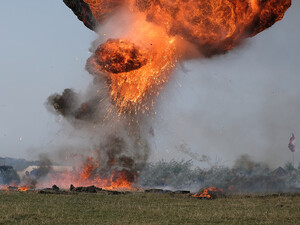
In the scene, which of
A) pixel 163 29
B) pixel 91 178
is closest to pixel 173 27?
pixel 163 29

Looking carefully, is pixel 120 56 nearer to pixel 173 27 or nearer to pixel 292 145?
pixel 173 27

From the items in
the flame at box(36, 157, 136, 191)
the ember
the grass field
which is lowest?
the grass field

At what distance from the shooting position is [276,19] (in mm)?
34281

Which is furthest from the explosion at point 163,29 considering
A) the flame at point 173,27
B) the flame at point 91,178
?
the flame at point 91,178

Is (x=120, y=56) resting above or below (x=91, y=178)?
above

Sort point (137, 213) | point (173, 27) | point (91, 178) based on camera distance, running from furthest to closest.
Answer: point (91, 178), point (173, 27), point (137, 213)

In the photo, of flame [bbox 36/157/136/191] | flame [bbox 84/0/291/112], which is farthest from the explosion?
flame [bbox 36/157/136/191]

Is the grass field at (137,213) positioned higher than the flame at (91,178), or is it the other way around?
the flame at (91,178)

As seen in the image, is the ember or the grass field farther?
the ember

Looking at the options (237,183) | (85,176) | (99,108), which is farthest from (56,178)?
(237,183)

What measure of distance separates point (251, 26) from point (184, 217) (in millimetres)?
17132

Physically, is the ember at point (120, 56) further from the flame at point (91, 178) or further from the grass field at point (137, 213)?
the flame at point (91, 178)

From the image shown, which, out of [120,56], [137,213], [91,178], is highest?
[120,56]

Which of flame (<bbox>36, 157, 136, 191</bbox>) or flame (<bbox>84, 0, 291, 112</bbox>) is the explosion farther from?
flame (<bbox>36, 157, 136, 191</bbox>)
